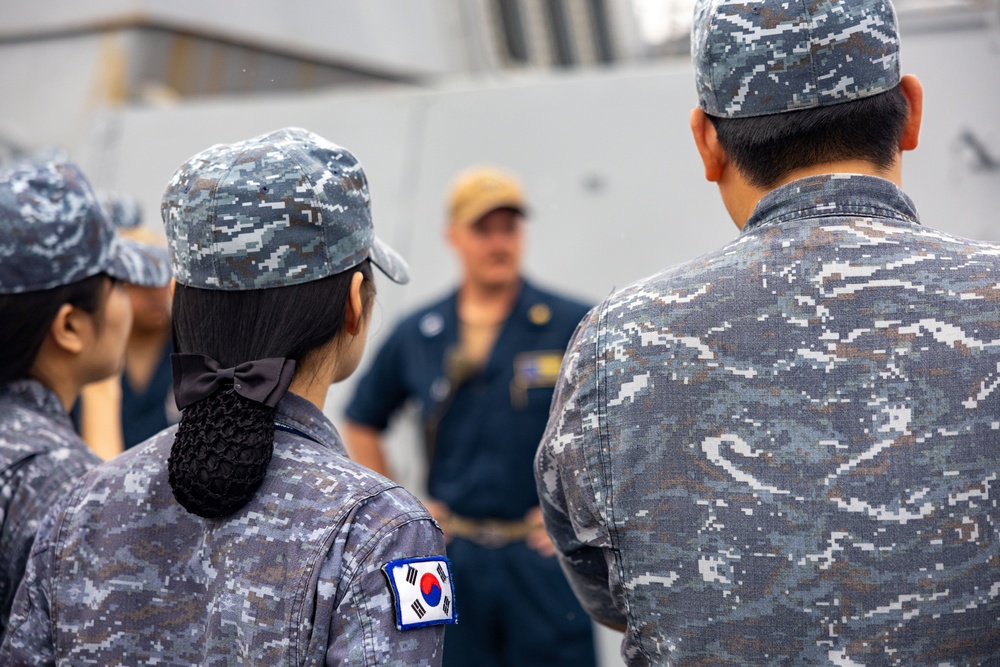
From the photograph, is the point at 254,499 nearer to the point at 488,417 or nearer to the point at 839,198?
the point at 839,198

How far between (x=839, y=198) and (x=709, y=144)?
18 centimetres

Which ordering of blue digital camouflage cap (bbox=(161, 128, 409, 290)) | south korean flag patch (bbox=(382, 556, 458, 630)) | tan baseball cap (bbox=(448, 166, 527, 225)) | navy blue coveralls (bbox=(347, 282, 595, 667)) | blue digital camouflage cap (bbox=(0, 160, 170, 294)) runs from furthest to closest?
1. tan baseball cap (bbox=(448, 166, 527, 225))
2. navy blue coveralls (bbox=(347, 282, 595, 667))
3. blue digital camouflage cap (bbox=(0, 160, 170, 294))
4. blue digital camouflage cap (bbox=(161, 128, 409, 290))
5. south korean flag patch (bbox=(382, 556, 458, 630))

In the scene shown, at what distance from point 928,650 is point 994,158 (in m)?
2.21


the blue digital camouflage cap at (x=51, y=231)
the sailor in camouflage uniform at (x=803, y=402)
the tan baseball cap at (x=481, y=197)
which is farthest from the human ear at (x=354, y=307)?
the tan baseball cap at (x=481, y=197)

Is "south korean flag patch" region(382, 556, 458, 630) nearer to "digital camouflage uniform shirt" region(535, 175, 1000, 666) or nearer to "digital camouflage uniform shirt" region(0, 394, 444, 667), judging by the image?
"digital camouflage uniform shirt" region(0, 394, 444, 667)

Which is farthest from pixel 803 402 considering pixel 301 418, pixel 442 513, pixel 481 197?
pixel 481 197

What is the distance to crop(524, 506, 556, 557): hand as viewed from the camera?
3.14m

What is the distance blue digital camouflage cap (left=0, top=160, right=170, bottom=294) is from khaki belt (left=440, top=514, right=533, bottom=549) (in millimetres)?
1547

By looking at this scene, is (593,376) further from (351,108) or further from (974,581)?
(351,108)

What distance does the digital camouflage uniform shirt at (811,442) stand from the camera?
4.10ft

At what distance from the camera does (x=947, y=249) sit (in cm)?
129

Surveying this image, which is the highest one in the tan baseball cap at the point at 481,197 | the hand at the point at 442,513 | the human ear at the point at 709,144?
the human ear at the point at 709,144

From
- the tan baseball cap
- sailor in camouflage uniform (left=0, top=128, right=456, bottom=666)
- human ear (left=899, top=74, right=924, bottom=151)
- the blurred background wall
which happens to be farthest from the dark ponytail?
the tan baseball cap

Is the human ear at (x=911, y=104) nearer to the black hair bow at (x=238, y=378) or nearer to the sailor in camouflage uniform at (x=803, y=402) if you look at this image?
the sailor in camouflage uniform at (x=803, y=402)
